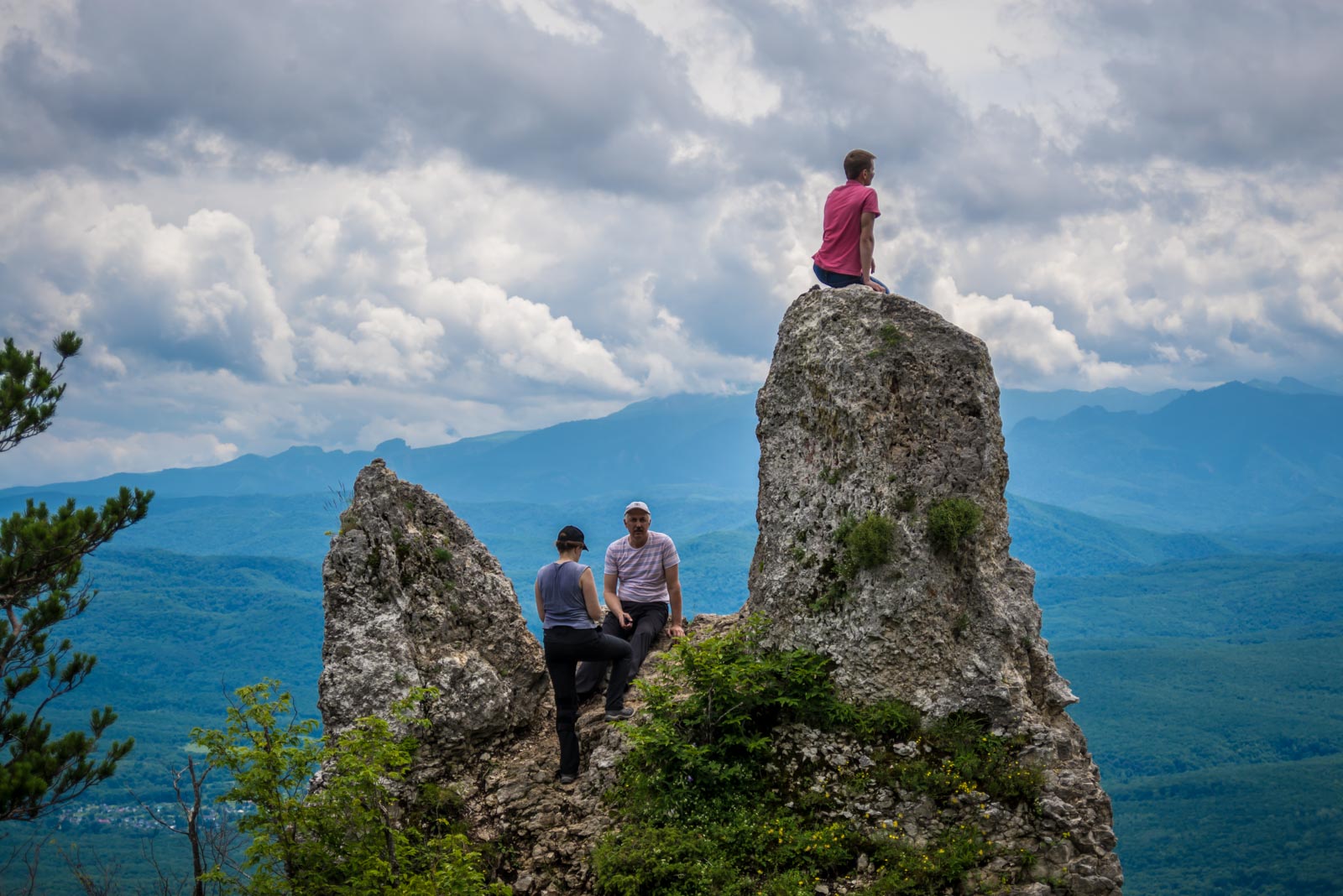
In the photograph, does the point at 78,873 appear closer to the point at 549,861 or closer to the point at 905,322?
the point at 549,861

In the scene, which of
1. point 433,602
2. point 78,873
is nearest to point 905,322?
point 433,602

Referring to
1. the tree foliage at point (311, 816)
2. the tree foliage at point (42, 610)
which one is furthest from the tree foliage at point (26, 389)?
the tree foliage at point (311, 816)

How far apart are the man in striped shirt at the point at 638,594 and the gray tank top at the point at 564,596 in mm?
1800

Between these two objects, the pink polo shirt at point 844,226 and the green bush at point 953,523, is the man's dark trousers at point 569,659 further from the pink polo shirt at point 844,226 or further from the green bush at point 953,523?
the pink polo shirt at point 844,226

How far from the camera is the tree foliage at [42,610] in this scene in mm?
16062

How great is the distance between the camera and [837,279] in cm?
1480

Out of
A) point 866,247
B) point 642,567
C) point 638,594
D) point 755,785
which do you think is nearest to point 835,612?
point 755,785

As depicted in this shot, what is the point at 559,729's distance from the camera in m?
12.6

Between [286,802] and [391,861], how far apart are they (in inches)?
54.8

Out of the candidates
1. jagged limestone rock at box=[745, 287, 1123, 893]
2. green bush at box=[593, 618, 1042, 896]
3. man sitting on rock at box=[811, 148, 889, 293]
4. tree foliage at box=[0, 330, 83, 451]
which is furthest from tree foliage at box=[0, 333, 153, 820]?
man sitting on rock at box=[811, 148, 889, 293]

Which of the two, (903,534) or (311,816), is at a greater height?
(903,534)

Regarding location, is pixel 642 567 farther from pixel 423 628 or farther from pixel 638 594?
pixel 423 628

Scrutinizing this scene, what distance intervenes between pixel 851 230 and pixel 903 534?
4901 mm

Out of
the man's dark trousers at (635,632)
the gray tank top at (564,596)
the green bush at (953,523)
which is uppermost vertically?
the green bush at (953,523)
